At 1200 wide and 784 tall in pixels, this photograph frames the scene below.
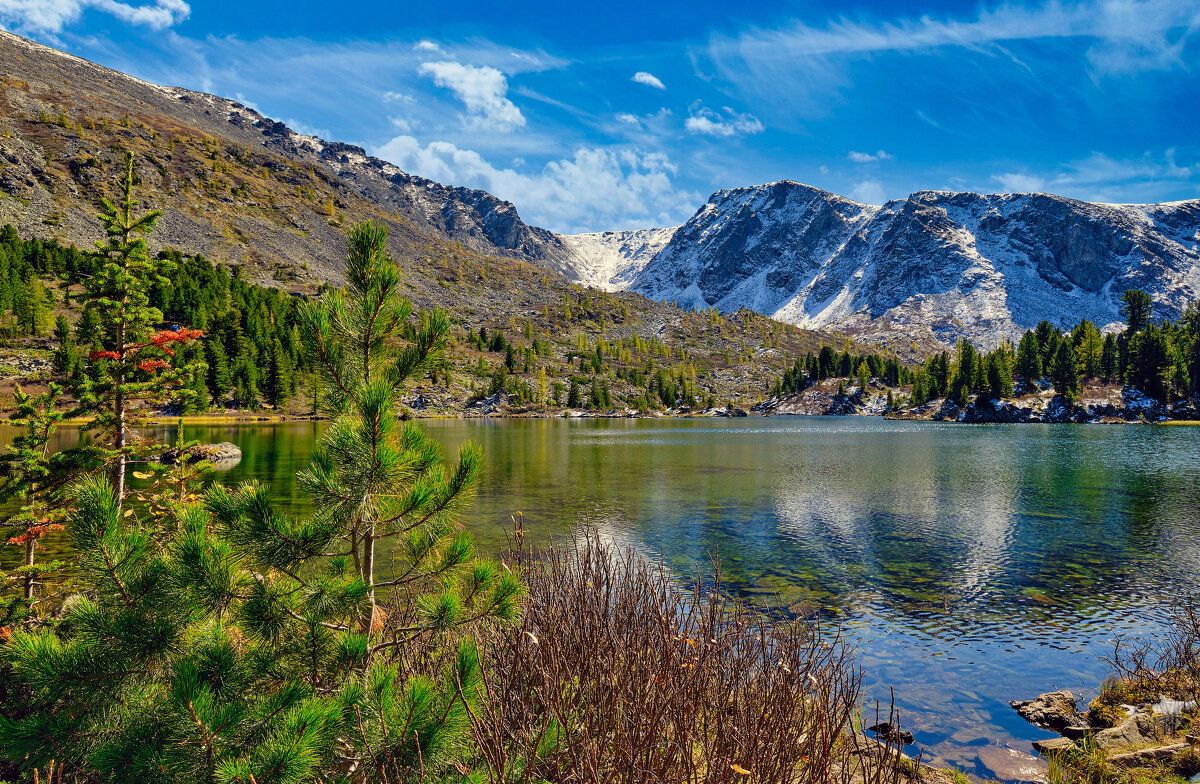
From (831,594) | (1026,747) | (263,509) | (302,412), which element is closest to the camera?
(263,509)

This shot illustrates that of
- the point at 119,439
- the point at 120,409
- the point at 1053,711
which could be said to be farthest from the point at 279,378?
the point at 1053,711

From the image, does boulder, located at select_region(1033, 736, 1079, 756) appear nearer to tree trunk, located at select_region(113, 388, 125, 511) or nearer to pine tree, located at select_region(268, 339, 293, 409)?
tree trunk, located at select_region(113, 388, 125, 511)

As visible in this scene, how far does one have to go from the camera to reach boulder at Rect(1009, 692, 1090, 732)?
431 inches

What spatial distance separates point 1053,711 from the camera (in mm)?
11352

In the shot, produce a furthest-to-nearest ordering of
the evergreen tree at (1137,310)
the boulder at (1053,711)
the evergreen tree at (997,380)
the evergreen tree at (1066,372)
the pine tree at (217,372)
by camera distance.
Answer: the evergreen tree at (1137,310), the evergreen tree at (997,380), the evergreen tree at (1066,372), the pine tree at (217,372), the boulder at (1053,711)

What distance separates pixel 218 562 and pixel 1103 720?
47.5 ft

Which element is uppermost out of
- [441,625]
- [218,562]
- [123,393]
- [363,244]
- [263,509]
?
[363,244]

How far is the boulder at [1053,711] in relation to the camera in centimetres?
1095

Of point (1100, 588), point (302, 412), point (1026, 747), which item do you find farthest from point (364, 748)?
point (302, 412)

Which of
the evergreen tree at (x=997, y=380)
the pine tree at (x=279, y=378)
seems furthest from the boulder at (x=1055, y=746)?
the evergreen tree at (x=997, y=380)

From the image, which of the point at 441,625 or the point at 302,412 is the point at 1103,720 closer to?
the point at 441,625

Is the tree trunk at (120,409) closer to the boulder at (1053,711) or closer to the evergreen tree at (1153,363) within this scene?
the boulder at (1053,711)

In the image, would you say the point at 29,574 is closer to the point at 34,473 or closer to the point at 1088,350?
the point at 34,473

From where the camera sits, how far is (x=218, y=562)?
428 centimetres
